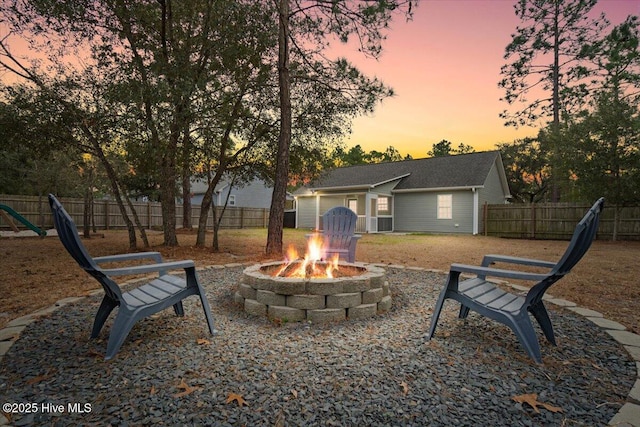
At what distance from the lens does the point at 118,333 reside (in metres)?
2.08

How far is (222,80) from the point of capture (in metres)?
7.18

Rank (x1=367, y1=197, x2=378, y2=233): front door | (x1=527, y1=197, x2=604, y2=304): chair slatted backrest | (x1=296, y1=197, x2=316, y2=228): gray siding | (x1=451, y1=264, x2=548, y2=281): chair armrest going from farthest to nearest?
(x1=296, y1=197, x2=316, y2=228): gray siding < (x1=367, y1=197, x2=378, y2=233): front door < (x1=451, y1=264, x2=548, y2=281): chair armrest < (x1=527, y1=197, x2=604, y2=304): chair slatted backrest

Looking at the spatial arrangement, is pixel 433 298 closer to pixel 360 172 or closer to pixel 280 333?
pixel 280 333

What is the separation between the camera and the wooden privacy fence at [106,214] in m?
13.5

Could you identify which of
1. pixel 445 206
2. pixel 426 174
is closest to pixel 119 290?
pixel 445 206

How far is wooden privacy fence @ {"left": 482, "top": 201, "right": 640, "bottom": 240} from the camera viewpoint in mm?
12008

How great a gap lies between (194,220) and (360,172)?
10300mm

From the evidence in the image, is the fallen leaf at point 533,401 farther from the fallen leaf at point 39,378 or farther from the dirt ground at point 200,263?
the fallen leaf at point 39,378

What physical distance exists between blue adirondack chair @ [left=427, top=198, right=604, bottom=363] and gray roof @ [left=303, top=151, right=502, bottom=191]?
12.2 metres

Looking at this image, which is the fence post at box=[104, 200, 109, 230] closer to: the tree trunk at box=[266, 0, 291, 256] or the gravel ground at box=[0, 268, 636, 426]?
the tree trunk at box=[266, 0, 291, 256]

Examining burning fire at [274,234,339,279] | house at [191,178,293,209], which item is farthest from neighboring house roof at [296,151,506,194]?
burning fire at [274,234,339,279]

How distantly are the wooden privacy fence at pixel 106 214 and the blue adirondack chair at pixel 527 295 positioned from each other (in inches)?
582

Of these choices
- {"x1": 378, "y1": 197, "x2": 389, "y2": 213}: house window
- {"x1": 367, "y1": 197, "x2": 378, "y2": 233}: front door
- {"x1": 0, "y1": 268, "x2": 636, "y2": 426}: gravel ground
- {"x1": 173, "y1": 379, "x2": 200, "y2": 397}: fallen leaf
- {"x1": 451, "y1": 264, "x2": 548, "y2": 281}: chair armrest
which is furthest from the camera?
{"x1": 378, "y1": 197, "x2": 389, "y2": 213}: house window

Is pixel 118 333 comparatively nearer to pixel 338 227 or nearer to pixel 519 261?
pixel 519 261
